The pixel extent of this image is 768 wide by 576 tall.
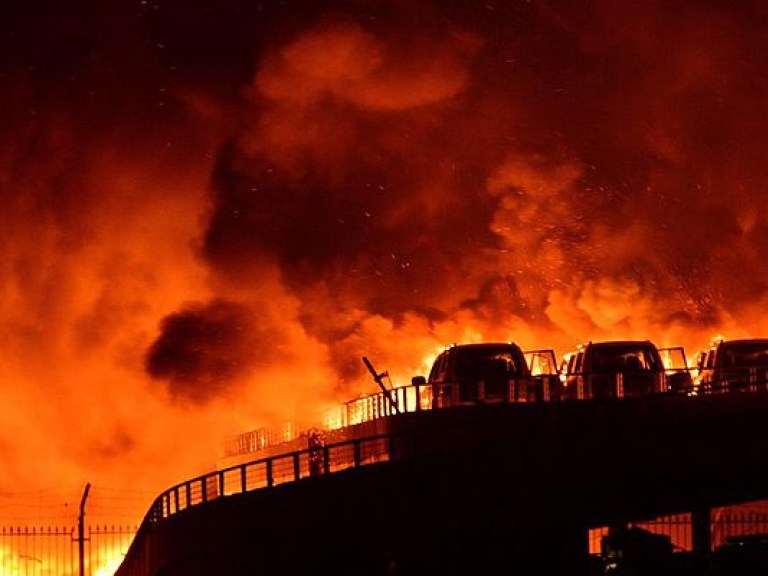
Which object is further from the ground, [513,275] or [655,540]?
[513,275]

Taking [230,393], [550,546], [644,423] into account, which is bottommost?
[550,546]

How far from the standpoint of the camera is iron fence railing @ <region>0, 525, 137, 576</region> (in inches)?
1544

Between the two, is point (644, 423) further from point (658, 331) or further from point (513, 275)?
point (513, 275)

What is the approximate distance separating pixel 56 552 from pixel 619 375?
53.5 feet

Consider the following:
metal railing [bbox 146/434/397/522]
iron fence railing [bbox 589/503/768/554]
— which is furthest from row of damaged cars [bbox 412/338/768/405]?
iron fence railing [bbox 589/503/768/554]

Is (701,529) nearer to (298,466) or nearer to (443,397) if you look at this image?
(443,397)

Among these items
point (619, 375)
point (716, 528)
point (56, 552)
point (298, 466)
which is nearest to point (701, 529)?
point (619, 375)

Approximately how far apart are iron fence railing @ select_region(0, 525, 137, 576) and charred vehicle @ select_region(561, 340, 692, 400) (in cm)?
1029

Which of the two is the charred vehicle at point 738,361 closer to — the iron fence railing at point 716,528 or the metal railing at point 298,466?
the iron fence railing at point 716,528

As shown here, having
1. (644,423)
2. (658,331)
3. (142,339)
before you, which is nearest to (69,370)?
(142,339)

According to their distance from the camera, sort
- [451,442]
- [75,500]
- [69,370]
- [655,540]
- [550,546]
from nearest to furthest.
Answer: [550,546] → [451,442] → [655,540] → [75,500] → [69,370]

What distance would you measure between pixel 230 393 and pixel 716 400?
74.1ft

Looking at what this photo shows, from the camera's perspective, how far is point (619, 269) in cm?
4991

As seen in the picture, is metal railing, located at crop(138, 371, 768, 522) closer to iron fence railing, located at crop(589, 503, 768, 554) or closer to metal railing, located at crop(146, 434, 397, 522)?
metal railing, located at crop(146, 434, 397, 522)
